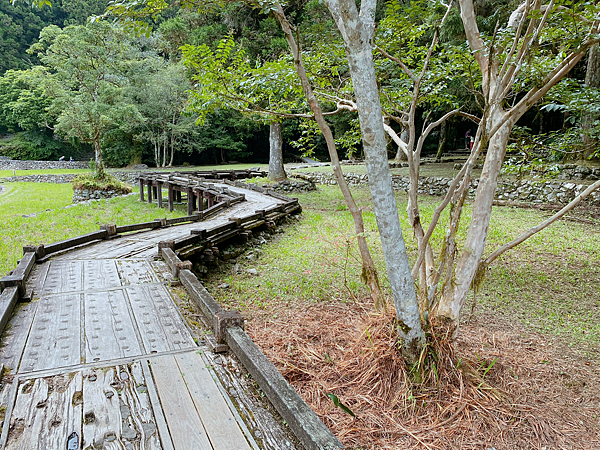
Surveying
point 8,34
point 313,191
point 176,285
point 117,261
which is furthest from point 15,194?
point 8,34

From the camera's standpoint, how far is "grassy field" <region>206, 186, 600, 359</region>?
5559 millimetres

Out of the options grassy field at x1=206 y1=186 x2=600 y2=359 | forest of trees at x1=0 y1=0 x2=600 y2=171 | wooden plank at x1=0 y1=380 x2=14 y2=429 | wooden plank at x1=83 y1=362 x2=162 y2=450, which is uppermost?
forest of trees at x1=0 y1=0 x2=600 y2=171

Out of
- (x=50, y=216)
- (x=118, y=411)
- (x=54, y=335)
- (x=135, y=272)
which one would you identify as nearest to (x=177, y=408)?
(x=118, y=411)

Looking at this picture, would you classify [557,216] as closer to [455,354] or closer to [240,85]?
[455,354]

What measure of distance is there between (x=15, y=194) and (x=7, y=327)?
21.0 m

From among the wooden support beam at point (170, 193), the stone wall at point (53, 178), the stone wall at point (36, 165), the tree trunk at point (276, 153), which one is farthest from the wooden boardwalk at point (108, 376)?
the stone wall at point (36, 165)

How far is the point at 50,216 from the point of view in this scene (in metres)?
13.2

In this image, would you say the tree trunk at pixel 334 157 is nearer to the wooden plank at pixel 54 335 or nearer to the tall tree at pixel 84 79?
the wooden plank at pixel 54 335

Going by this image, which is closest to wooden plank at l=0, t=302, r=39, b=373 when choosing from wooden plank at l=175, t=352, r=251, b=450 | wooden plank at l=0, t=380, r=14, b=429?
wooden plank at l=0, t=380, r=14, b=429

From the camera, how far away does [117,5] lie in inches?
152

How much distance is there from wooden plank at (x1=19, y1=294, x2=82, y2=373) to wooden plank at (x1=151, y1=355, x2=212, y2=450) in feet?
2.40

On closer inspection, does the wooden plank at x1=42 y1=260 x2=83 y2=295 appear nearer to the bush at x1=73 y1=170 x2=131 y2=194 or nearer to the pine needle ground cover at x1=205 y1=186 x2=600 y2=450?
the pine needle ground cover at x1=205 y1=186 x2=600 y2=450

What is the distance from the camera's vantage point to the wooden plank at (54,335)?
127 inches

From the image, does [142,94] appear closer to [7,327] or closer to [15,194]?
[15,194]
